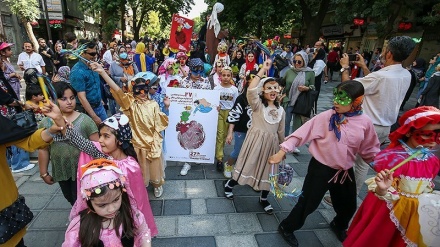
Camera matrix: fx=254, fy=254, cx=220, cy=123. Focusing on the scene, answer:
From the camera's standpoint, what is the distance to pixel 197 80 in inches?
184

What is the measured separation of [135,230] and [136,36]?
2612 cm

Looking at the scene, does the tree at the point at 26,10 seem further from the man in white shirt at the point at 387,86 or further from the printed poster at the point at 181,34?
the man in white shirt at the point at 387,86

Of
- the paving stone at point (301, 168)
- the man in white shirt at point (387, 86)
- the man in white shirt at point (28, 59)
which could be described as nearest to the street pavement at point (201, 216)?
the paving stone at point (301, 168)

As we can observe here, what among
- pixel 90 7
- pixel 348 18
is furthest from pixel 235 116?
pixel 90 7

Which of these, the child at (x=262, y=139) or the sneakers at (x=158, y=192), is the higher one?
the child at (x=262, y=139)

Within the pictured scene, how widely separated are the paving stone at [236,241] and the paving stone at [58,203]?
208cm

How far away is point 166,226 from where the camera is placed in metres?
3.12

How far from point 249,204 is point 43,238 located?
2535 millimetres

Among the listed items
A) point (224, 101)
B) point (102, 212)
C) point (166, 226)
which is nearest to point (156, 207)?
point (166, 226)

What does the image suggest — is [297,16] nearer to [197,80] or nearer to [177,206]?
[197,80]

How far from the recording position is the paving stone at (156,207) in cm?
338

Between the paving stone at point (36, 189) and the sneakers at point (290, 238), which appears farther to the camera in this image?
the paving stone at point (36, 189)

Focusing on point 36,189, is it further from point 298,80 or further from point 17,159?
point 298,80

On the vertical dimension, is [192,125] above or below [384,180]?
below
